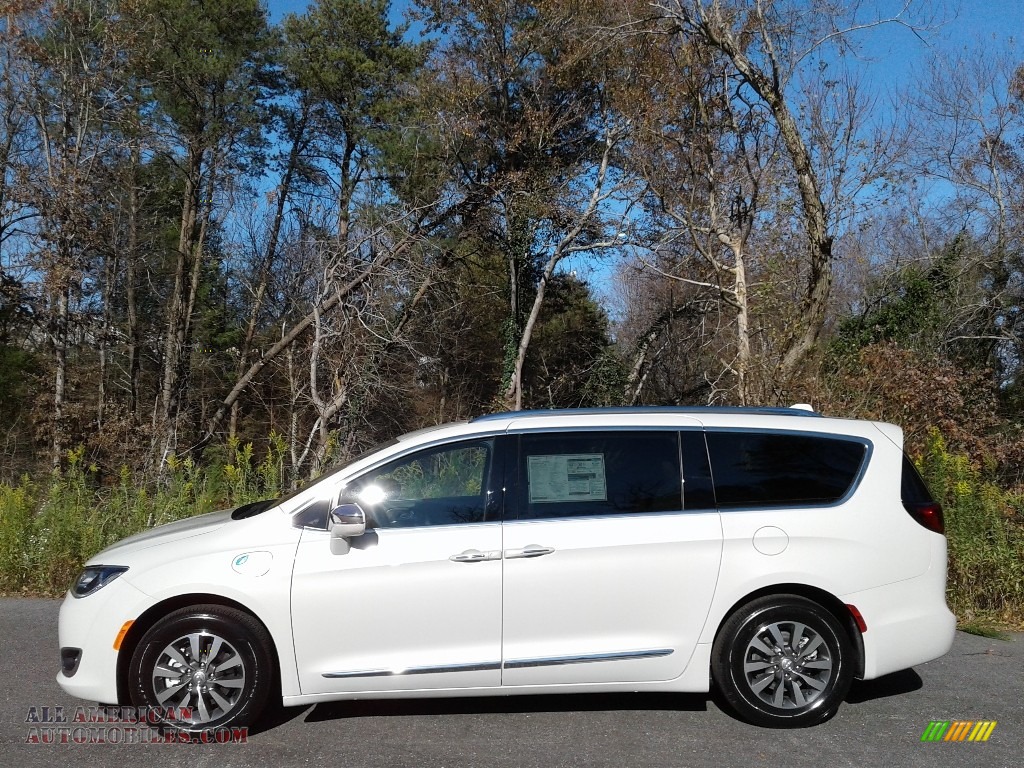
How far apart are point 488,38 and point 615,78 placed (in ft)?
13.0

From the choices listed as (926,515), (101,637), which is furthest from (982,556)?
(101,637)

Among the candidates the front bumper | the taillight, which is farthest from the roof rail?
the front bumper

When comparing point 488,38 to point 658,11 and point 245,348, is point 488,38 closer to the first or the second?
point 658,11

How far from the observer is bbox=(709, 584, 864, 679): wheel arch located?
4.60m

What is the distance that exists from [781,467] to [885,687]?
172cm

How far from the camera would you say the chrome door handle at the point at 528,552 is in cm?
443

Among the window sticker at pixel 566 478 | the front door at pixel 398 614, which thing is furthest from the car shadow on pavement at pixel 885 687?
the front door at pixel 398 614

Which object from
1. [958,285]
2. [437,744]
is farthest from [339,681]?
[958,285]

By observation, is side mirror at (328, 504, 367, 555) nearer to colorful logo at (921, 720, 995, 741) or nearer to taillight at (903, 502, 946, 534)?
A: taillight at (903, 502, 946, 534)

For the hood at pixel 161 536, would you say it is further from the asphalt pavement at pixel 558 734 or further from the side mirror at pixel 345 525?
the asphalt pavement at pixel 558 734

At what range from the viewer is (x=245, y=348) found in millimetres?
26891

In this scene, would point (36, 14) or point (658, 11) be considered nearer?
point (658, 11)

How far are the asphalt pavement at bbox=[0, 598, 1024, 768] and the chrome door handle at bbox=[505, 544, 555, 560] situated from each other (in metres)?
0.98

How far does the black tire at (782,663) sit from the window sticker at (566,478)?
1.05 m
